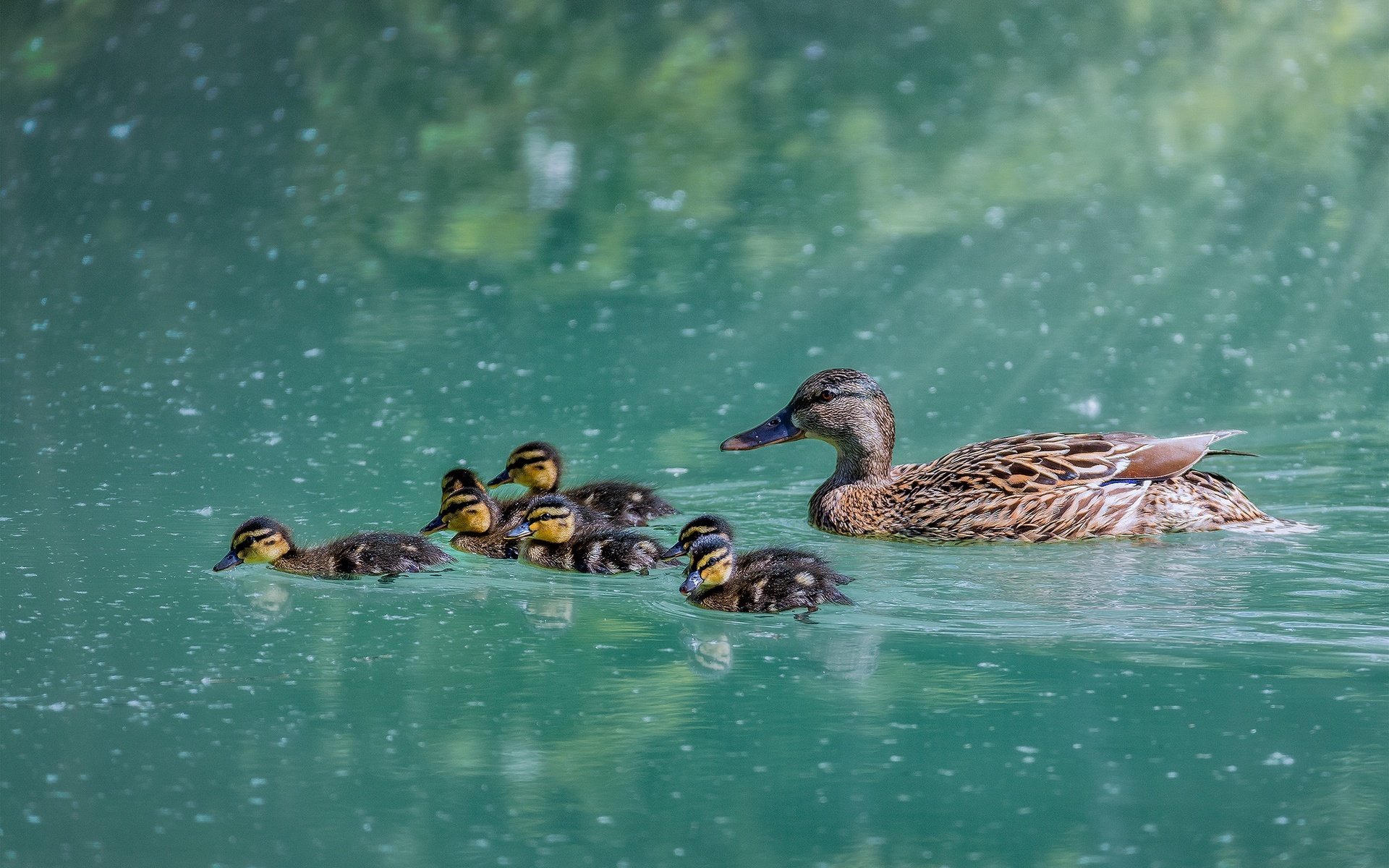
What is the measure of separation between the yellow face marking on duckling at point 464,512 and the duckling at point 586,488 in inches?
16.2

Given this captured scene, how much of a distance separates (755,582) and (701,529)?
289 millimetres

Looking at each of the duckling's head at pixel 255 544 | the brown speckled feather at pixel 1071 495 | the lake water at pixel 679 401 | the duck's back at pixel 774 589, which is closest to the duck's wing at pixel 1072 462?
the brown speckled feather at pixel 1071 495

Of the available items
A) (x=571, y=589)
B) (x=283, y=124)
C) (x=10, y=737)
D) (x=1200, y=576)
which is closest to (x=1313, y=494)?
(x=1200, y=576)

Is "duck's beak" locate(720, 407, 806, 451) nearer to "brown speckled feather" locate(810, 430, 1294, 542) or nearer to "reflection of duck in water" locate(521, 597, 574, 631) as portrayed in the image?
"brown speckled feather" locate(810, 430, 1294, 542)

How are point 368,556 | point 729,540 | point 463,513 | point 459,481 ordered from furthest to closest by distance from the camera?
point 459,481
point 463,513
point 368,556
point 729,540

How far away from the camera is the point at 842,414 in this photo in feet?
21.9

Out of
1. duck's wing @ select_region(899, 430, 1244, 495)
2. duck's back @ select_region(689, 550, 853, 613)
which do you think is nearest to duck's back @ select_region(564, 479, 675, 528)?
duck's wing @ select_region(899, 430, 1244, 495)

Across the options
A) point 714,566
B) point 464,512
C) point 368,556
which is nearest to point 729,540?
point 714,566

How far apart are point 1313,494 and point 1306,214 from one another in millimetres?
5356

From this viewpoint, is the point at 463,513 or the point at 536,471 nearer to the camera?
the point at 463,513

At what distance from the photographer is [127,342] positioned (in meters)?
8.95

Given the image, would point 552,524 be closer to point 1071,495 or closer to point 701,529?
point 701,529

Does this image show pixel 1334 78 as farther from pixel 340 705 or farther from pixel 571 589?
pixel 340 705

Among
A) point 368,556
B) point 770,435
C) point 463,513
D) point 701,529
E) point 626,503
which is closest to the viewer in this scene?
point 701,529
